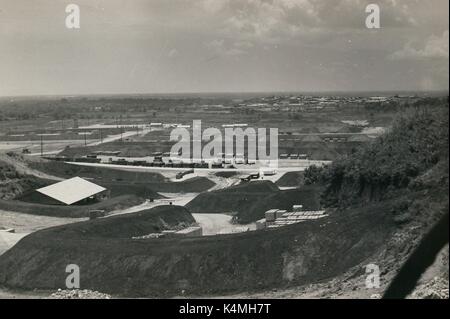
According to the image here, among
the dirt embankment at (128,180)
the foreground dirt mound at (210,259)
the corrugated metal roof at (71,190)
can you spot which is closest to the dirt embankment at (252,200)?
the dirt embankment at (128,180)

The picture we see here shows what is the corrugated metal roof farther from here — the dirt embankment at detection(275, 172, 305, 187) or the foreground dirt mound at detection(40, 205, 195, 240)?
the dirt embankment at detection(275, 172, 305, 187)

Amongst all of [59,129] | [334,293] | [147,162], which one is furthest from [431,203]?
[59,129]

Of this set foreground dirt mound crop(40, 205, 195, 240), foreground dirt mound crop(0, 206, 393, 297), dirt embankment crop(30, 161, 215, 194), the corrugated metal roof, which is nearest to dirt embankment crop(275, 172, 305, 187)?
dirt embankment crop(30, 161, 215, 194)

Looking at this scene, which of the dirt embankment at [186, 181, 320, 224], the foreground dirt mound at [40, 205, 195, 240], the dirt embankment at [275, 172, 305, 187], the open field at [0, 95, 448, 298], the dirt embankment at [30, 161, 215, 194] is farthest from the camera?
the dirt embankment at [275, 172, 305, 187]

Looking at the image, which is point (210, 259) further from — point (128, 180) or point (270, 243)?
point (128, 180)

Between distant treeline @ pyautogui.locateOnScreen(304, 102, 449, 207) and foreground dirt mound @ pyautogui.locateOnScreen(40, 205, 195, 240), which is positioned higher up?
distant treeline @ pyautogui.locateOnScreen(304, 102, 449, 207)

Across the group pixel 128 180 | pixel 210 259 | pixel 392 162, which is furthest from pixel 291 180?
pixel 210 259
